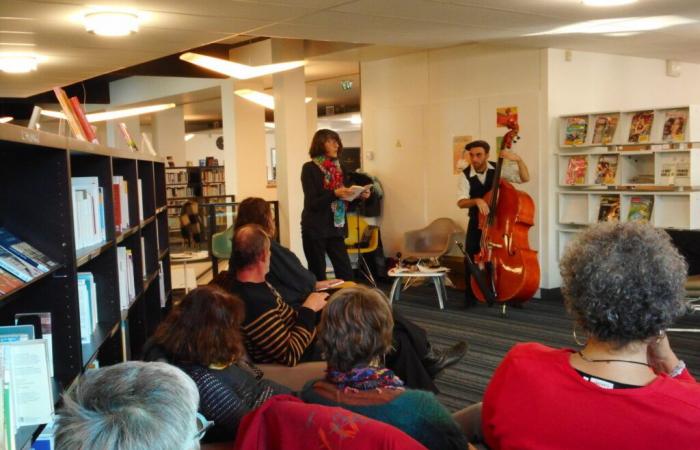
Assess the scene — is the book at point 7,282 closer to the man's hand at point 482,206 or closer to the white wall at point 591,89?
the man's hand at point 482,206

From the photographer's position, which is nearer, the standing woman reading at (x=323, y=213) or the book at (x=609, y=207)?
the standing woman reading at (x=323, y=213)

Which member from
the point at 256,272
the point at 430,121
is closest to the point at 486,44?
the point at 430,121

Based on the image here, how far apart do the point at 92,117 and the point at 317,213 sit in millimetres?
5351

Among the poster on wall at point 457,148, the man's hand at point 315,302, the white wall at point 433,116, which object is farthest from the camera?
the poster on wall at point 457,148

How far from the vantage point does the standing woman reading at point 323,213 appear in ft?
17.0

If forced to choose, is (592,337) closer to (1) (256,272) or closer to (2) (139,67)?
(1) (256,272)

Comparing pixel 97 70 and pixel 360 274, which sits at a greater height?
pixel 97 70

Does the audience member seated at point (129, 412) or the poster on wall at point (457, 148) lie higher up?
the poster on wall at point (457, 148)

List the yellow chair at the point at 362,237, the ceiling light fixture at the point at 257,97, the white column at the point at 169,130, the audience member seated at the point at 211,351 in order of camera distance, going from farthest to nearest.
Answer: the white column at the point at 169,130, the ceiling light fixture at the point at 257,97, the yellow chair at the point at 362,237, the audience member seated at the point at 211,351

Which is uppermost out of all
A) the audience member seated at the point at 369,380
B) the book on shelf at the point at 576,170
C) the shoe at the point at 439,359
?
the book on shelf at the point at 576,170

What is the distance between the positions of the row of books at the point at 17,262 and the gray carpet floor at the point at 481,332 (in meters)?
2.37

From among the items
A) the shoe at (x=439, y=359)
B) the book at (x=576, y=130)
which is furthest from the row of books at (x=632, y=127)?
the shoe at (x=439, y=359)

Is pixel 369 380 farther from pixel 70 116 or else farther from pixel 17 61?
pixel 17 61

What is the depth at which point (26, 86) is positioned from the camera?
25.3ft
